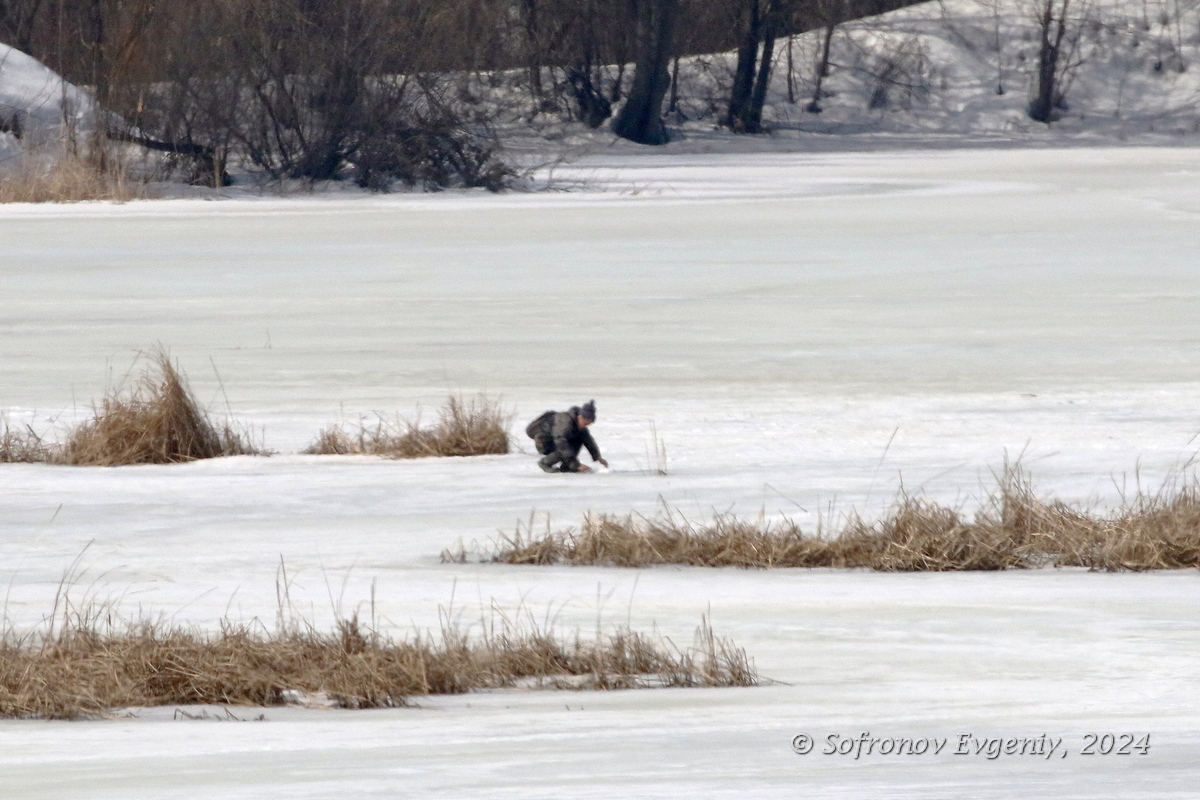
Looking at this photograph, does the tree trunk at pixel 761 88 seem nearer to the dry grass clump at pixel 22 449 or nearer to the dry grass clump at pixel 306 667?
the dry grass clump at pixel 22 449

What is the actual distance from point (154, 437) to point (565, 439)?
1.89 m

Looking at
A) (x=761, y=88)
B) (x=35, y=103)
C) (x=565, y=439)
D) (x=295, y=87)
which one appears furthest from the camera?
(x=761, y=88)

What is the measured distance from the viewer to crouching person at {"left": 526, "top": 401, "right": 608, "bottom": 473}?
821cm

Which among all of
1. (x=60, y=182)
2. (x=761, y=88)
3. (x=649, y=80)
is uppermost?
(x=649, y=80)

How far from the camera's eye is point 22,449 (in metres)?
8.91

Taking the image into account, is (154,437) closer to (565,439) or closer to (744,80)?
(565,439)

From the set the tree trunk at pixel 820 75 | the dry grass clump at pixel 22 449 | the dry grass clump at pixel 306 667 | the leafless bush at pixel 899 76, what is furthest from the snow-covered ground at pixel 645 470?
the leafless bush at pixel 899 76

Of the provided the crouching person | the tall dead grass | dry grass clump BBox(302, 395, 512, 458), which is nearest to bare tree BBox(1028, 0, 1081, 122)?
dry grass clump BBox(302, 395, 512, 458)

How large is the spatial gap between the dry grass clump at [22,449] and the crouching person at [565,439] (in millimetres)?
2156

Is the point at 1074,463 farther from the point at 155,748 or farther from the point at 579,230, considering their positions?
the point at 579,230

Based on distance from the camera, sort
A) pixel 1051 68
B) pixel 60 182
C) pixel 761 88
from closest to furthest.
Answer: pixel 60 182 < pixel 761 88 < pixel 1051 68

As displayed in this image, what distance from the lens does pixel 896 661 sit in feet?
18.0

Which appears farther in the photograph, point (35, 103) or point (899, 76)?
point (899, 76)

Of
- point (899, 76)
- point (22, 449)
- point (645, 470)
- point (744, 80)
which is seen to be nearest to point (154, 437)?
point (22, 449)
